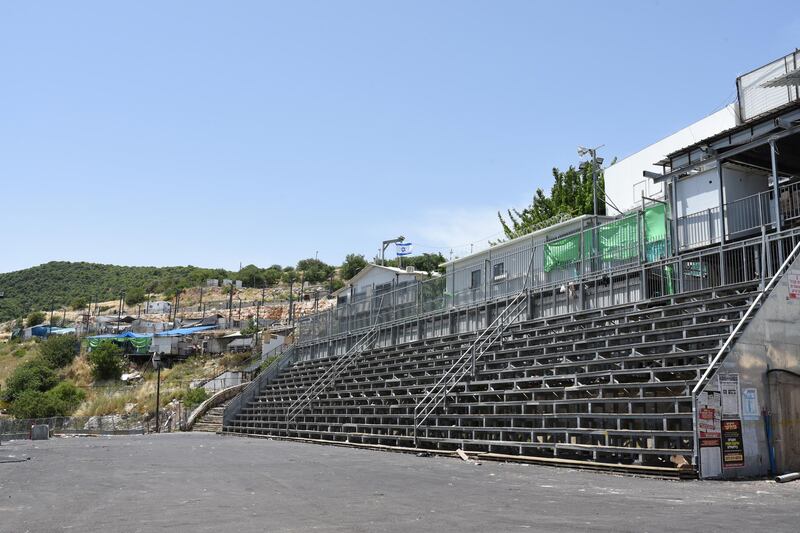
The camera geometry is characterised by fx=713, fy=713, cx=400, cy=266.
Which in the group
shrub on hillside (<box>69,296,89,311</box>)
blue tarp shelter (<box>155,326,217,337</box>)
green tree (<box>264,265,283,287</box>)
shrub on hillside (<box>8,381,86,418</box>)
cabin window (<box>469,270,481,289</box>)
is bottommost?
shrub on hillside (<box>8,381,86,418</box>)

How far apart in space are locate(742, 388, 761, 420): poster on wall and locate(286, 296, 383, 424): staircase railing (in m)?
19.7

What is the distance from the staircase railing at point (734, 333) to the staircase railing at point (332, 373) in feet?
63.8

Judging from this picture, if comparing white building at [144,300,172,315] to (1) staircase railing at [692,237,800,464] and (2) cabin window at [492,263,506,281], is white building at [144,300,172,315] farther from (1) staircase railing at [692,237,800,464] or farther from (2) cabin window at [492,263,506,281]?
(1) staircase railing at [692,237,800,464]

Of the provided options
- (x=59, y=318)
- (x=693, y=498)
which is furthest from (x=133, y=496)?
(x=59, y=318)

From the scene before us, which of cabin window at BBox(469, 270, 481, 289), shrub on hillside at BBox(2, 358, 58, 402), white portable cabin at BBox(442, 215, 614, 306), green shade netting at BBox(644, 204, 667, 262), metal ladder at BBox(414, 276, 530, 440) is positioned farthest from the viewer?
shrub on hillside at BBox(2, 358, 58, 402)

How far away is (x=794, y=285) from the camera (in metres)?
15.0

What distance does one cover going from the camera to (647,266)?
65.2 feet

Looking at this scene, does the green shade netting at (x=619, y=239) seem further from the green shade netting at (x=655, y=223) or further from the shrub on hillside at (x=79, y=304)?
the shrub on hillside at (x=79, y=304)

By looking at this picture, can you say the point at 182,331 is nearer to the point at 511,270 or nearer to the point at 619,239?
the point at 511,270

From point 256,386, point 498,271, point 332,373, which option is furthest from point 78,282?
point 498,271

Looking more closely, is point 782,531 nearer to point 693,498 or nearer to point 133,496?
point 693,498

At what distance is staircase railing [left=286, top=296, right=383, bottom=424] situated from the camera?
1214 inches

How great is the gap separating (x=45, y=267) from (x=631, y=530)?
188 m

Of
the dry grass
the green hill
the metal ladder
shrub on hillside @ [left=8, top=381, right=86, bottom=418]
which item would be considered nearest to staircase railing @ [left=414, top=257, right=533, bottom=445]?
the metal ladder
